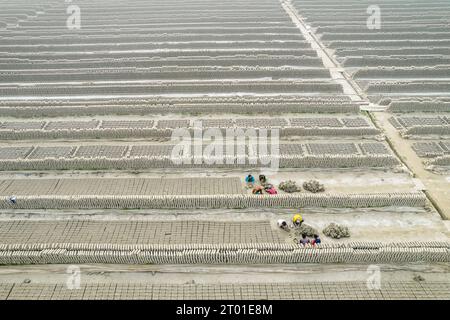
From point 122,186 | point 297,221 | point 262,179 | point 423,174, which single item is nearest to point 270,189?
point 262,179

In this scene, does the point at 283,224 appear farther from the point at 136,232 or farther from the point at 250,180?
the point at 136,232

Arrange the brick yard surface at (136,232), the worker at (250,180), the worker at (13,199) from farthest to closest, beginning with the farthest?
the worker at (250,180) → the worker at (13,199) → the brick yard surface at (136,232)

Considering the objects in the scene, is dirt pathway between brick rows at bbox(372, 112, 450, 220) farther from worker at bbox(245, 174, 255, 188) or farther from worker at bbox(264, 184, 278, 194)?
worker at bbox(245, 174, 255, 188)

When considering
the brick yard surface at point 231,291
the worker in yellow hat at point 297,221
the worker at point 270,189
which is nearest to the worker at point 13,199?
the brick yard surface at point 231,291

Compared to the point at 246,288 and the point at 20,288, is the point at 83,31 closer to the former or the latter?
the point at 20,288

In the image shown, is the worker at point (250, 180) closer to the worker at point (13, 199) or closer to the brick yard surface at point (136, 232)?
the brick yard surface at point (136, 232)

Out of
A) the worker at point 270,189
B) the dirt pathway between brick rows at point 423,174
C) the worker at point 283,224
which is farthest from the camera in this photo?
the worker at point 270,189

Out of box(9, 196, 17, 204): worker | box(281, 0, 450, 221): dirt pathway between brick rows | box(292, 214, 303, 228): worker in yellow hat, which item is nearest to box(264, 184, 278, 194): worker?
box(292, 214, 303, 228): worker in yellow hat
